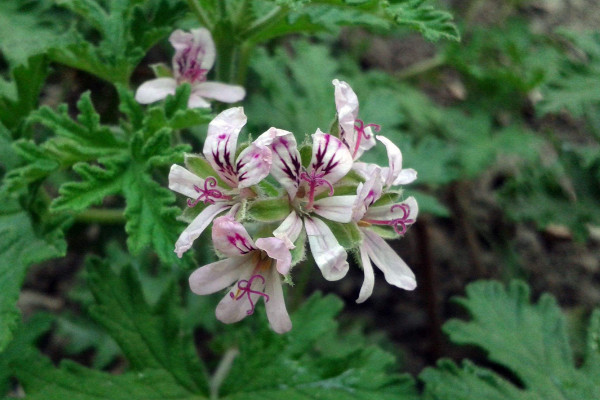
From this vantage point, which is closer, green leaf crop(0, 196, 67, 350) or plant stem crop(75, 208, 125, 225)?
green leaf crop(0, 196, 67, 350)

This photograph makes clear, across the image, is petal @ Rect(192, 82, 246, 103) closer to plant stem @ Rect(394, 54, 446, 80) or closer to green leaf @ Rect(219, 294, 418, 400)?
green leaf @ Rect(219, 294, 418, 400)

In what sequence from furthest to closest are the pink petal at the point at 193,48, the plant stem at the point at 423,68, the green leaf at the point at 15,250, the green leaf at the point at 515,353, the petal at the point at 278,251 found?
the plant stem at the point at 423,68
the green leaf at the point at 515,353
the pink petal at the point at 193,48
the green leaf at the point at 15,250
the petal at the point at 278,251

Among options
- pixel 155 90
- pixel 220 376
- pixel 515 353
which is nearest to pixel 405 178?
pixel 155 90

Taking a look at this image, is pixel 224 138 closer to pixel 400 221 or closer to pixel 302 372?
pixel 400 221

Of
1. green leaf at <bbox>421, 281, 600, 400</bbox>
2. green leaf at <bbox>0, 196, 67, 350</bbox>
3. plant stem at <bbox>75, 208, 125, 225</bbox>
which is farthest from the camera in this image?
plant stem at <bbox>75, 208, 125, 225</bbox>

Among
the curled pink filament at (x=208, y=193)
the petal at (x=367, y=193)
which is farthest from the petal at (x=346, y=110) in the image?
the curled pink filament at (x=208, y=193)

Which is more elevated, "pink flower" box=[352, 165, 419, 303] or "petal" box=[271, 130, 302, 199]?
"petal" box=[271, 130, 302, 199]

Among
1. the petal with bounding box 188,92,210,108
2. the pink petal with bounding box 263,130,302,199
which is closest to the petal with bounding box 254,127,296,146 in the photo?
the pink petal with bounding box 263,130,302,199

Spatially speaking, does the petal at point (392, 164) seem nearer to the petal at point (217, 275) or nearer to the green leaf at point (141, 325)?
the petal at point (217, 275)
